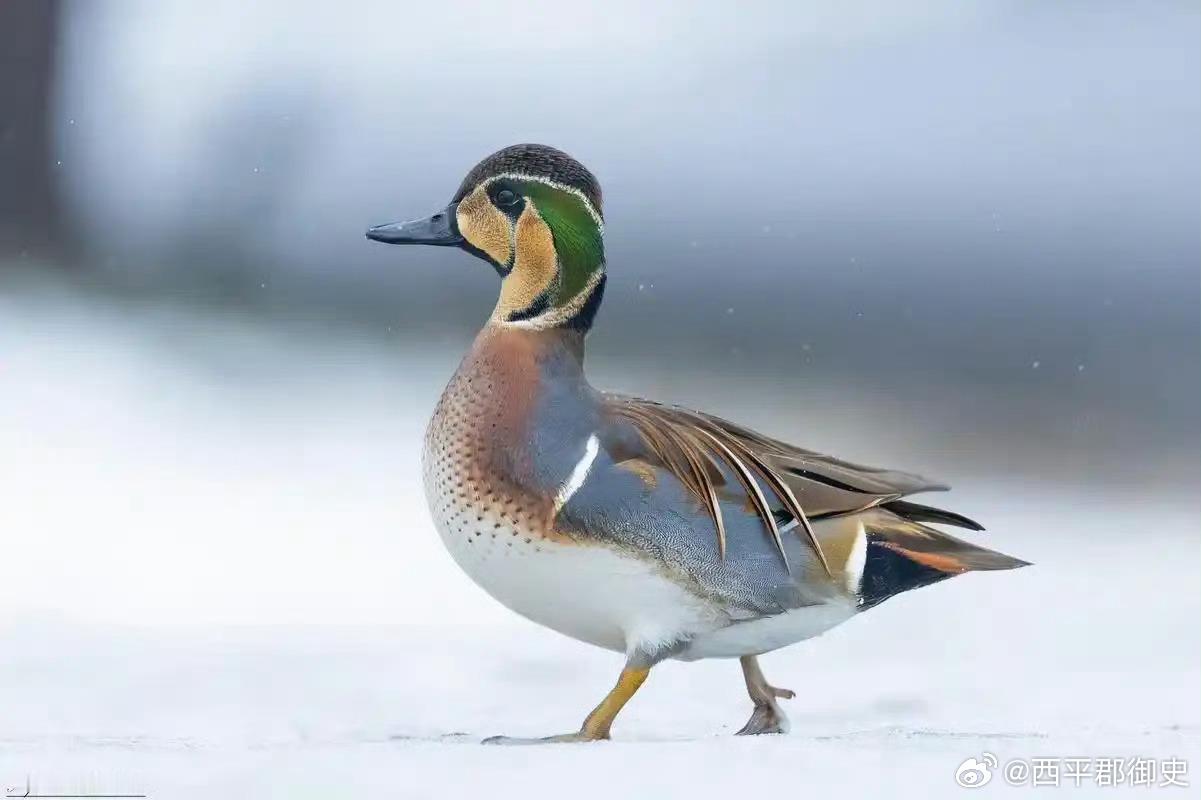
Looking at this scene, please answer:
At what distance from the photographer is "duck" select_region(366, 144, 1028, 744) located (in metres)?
2.10

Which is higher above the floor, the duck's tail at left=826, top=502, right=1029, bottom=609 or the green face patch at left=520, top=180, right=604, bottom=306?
the green face patch at left=520, top=180, right=604, bottom=306

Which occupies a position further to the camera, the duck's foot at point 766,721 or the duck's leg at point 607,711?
the duck's foot at point 766,721

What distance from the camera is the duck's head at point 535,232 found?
2.20m

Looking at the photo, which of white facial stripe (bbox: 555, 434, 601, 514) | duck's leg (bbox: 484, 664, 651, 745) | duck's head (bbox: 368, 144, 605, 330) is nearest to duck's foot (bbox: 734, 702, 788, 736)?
duck's leg (bbox: 484, 664, 651, 745)

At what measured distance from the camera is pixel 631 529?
2.10 meters

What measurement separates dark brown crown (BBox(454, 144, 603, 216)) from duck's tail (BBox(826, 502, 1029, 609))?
0.54 metres

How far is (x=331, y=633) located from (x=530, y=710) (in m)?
0.74

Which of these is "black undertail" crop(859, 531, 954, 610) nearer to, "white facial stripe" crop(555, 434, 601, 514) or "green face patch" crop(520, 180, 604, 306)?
"white facial stripe" crop(555, 434, 601, 514)

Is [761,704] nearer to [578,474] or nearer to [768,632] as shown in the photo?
[768,632]

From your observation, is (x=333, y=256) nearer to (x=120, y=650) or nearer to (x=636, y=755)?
(x=120, y=650)

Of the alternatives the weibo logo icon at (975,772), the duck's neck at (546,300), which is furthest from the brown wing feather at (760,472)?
the weibo logo icon at (975,772)

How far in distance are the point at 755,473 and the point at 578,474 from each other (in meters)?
0.24

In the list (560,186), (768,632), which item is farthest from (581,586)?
(560,186)

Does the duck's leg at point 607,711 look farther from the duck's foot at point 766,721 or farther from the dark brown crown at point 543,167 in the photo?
the dark brown crown at point 543,167
